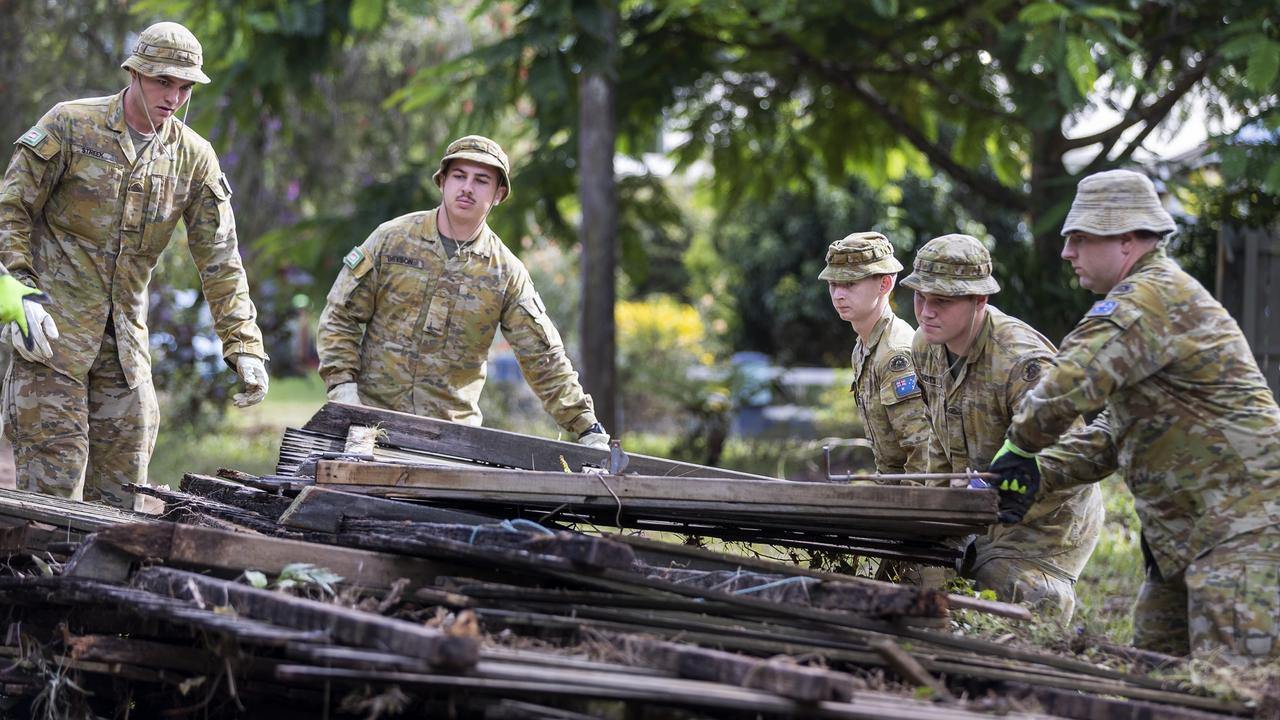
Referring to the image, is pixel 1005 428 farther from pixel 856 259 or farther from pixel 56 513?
pixel 56 513

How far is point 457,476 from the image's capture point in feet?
16.9

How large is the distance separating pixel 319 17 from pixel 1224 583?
28.1 feet

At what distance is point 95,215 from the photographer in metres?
6.48

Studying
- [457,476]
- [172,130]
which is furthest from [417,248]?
[457,476]

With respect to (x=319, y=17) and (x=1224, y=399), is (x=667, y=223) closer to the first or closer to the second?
(x=319, y=17)

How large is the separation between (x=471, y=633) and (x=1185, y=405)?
252 centimetres

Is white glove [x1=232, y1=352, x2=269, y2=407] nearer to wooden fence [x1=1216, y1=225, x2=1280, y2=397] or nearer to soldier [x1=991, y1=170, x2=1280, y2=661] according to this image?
soldier [x1=991, y1=170, x2=1280, y2=661]

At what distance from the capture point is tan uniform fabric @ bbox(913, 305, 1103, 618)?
5562 mm

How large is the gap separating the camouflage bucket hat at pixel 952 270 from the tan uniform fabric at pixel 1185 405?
0.92m

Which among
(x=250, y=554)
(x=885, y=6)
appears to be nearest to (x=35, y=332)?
(x=250, y=554)

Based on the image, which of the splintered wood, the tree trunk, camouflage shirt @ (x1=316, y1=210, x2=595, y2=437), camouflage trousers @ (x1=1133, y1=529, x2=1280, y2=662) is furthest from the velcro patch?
the tree trunk

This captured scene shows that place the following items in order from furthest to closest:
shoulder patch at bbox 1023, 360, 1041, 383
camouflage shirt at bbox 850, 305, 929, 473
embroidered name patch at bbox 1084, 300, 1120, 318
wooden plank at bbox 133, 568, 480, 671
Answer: camouflage shirt at bbox 850, 305, 929, 473 → shoulder patch at bbox 1023, 360, 1041, 383 → embroidered name patch at bbox 1084, 300, 1120, 318 → wooden plank at bbox 133, 568, 480, 671

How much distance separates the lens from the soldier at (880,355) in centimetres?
606

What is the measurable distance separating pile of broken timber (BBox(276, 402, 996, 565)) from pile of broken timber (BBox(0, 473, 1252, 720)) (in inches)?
5.6
